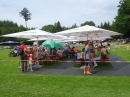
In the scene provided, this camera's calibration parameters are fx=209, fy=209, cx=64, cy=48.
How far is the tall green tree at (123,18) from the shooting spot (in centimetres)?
6631

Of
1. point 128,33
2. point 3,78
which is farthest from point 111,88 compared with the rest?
point 128,33

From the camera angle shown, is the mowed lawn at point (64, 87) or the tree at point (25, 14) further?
the tree at point (25, 14)

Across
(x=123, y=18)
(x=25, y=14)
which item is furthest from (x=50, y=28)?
(x=123, y=18)

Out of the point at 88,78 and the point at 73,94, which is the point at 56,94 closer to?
the point at 73,94

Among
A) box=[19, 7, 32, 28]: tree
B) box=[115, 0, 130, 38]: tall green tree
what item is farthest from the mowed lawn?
box=[19, 7, 32, 28]: tree

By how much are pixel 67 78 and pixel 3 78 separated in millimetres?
3091

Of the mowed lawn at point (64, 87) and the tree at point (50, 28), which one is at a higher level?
the tree at point (50, 28)

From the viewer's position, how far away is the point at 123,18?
2621 inches

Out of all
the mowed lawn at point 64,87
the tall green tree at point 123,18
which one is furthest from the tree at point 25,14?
the mowed lawn at point 64,87

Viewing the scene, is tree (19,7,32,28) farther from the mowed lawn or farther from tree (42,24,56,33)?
the mowed lawn

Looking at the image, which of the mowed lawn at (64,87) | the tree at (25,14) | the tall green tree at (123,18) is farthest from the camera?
the tree at (25,14)

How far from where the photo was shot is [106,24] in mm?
107875

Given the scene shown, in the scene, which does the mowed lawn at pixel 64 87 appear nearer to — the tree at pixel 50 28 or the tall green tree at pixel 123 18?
the tall green tree at pixel 123 18

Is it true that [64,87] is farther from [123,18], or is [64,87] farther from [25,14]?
[25,14]
